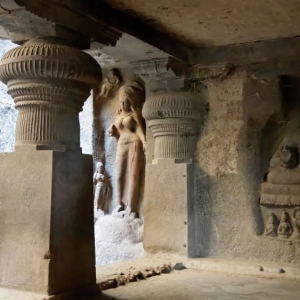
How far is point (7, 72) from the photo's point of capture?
314 centimetres

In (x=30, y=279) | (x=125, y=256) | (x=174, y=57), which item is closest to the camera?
(x=30, y=279)

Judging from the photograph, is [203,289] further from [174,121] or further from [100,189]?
[100,189]

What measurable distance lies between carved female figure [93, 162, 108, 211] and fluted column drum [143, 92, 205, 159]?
29.8 inches

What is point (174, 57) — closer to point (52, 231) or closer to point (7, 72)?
point (7, 72)

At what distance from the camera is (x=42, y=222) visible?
306cm

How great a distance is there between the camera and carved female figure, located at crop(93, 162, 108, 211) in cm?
511

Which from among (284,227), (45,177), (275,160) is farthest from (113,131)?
(45,177)

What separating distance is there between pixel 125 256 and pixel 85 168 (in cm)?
177

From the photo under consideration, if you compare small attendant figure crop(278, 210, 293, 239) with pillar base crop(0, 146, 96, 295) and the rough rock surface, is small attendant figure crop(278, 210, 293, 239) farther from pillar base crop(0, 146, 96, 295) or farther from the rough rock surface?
pillar base crop(0, 146, 96, 295)

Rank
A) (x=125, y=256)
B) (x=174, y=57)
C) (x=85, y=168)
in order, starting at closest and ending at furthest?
(x=85, y=168)
(x=174, y=57)
(x=125, y=256)

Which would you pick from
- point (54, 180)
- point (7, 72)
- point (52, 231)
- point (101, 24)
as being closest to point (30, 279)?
point (52, 231)

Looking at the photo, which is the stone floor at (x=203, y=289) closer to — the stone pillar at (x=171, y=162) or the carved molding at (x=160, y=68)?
the stone pillar at (x=171, y=162)

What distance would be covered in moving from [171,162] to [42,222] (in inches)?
71.1

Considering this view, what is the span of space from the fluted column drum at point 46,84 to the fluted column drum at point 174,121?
1.31 m
